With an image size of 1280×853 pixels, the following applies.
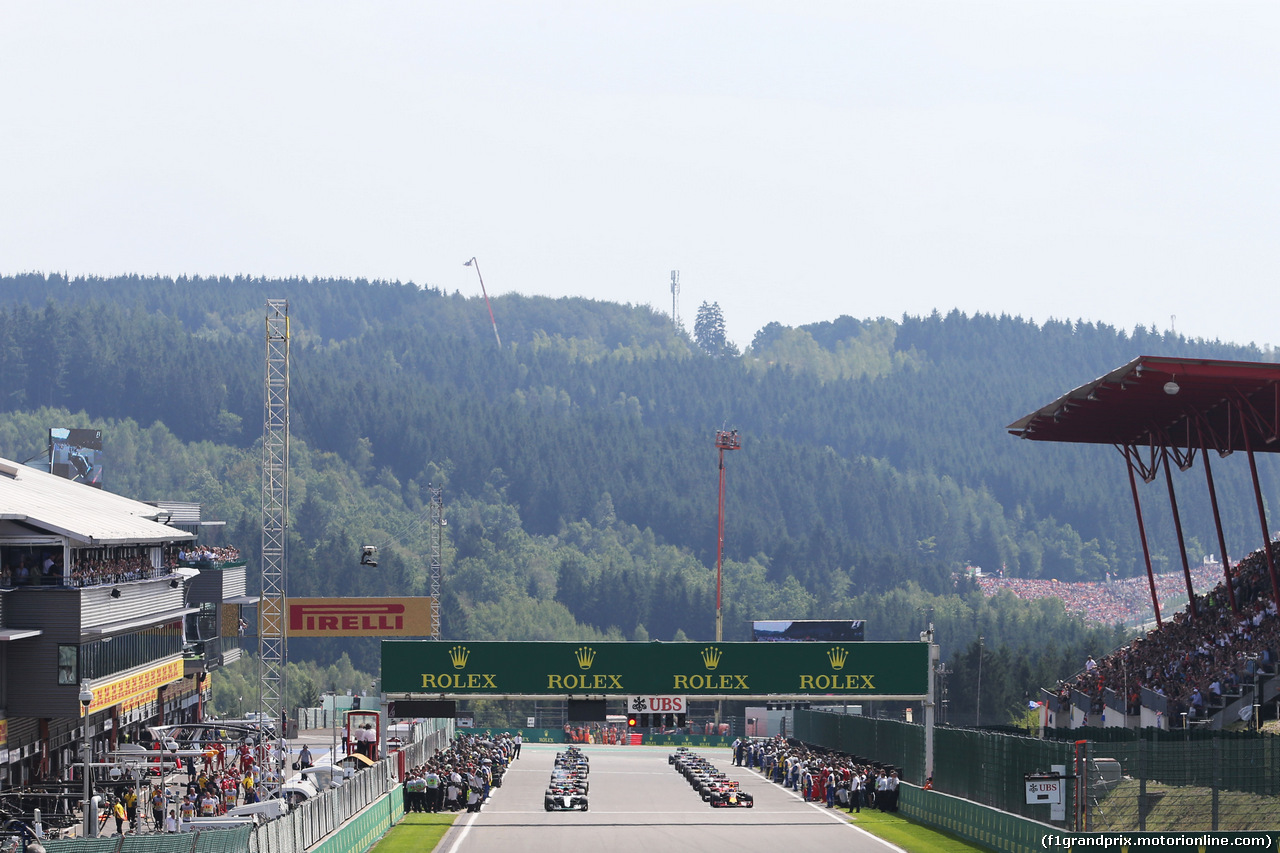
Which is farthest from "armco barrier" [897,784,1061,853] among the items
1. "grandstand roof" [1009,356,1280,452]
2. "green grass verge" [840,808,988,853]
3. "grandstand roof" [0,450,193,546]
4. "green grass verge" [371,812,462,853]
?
"grandstand roof" [0,450,193,546]

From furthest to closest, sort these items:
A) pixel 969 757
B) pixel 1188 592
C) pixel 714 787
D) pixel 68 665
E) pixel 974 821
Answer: pixel 1188 592, pixel 714 787, pixel 68 665, pixel 969 757, pixel 974 821

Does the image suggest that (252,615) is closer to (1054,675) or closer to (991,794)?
(1054,675)

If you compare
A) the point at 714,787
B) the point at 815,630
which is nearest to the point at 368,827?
the point at 714,787

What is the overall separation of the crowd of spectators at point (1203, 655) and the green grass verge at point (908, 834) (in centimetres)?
990

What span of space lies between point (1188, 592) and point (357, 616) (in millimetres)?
58677

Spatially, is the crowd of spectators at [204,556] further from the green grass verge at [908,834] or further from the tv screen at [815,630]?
the tv screen at [815,630]

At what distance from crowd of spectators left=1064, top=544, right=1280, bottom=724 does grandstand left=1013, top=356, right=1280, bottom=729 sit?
64 mm

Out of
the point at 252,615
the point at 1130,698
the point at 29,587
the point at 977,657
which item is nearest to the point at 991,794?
the point at 1130,698

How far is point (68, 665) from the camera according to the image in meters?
47.8

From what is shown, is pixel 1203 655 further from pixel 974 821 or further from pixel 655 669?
pixel 974 821

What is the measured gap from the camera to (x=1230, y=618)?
6059cm

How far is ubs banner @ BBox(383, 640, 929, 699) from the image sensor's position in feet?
168

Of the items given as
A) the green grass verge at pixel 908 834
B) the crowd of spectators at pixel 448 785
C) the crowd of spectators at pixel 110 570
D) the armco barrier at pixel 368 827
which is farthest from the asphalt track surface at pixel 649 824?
the crowd of spectators at pixel 110 570

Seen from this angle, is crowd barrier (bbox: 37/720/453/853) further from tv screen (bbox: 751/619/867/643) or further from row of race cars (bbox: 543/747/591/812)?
tv screen (bbox: 751/619/867/643)
